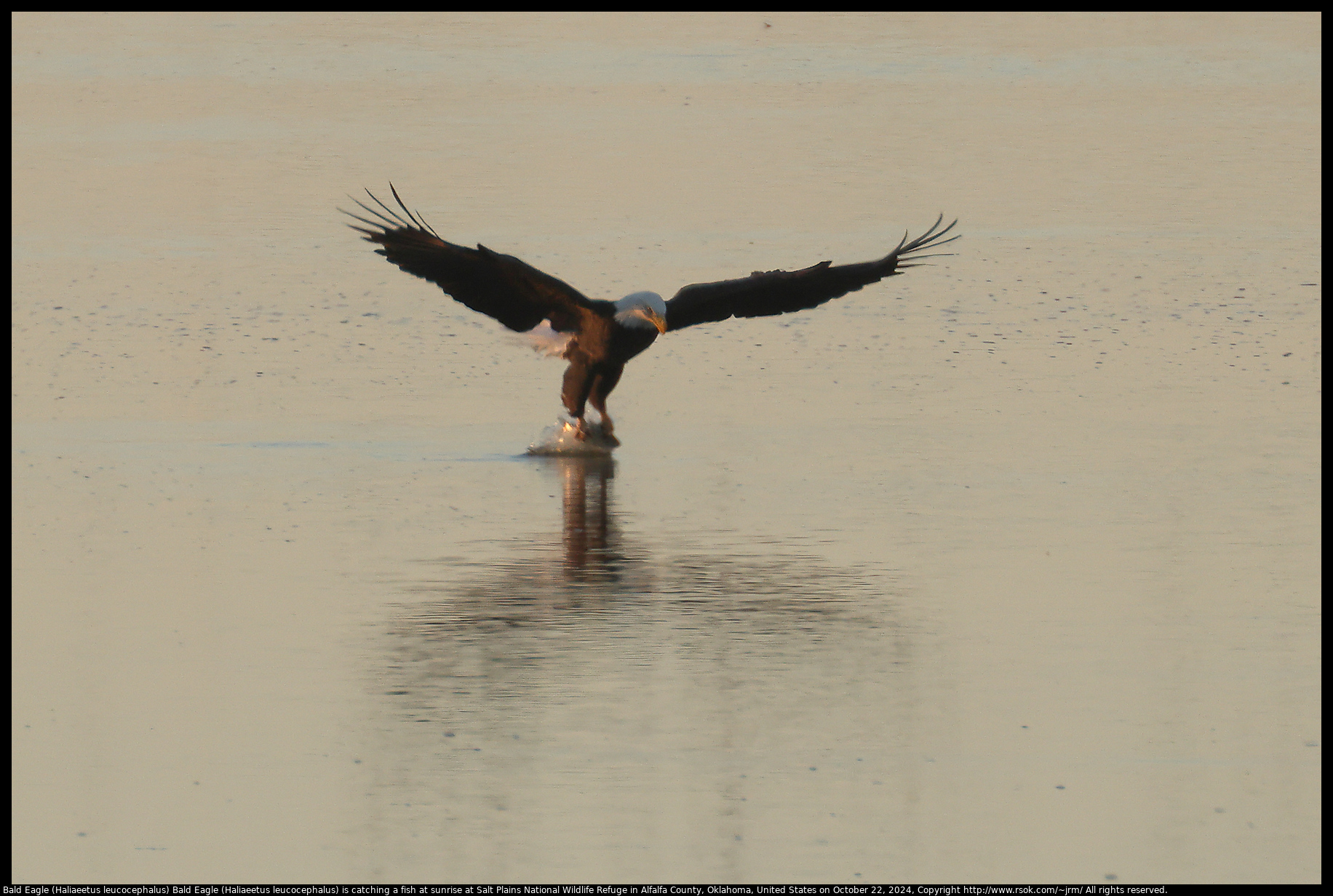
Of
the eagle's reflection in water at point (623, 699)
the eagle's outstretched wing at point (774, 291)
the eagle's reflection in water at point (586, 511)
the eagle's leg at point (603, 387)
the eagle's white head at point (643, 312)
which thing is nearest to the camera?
the eagle's reflection in water at point (623, 699)

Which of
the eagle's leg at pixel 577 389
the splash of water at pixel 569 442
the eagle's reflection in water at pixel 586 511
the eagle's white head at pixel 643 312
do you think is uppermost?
the eagle's white head at pixel 643 312

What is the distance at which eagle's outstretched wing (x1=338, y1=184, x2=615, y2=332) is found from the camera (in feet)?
47.6

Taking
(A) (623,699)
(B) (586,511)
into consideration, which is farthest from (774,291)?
(A) (623,699)

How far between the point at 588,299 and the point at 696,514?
3235 mm

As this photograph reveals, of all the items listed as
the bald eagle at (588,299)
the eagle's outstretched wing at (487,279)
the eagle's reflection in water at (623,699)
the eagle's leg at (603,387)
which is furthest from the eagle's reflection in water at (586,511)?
the eagle's outstretched wing at (487,279)

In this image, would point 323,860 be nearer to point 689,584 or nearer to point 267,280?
point 689,584

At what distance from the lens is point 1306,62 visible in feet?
100

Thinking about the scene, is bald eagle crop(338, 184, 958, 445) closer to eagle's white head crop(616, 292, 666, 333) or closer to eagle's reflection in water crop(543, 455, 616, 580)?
eagle's white head crop(616, 292, 666, 333)

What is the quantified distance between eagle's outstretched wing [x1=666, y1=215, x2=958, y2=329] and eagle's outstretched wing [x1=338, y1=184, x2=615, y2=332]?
1.86 ft

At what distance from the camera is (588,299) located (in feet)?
49.4

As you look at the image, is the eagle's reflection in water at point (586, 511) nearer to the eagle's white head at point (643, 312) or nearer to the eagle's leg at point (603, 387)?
the eagle's leg at point (603, 387)

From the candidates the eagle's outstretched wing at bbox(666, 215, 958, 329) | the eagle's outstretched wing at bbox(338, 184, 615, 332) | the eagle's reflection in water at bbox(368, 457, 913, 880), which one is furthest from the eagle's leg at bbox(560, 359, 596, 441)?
the eagle's reflection in water at bbox(368, 457, 913, 880)

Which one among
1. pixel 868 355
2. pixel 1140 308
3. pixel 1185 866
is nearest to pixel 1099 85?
pixel 1140 308

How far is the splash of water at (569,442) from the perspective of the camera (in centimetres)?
1430
